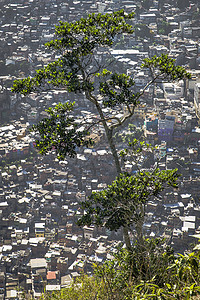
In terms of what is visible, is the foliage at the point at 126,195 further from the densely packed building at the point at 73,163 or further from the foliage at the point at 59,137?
the densely packed building at the point at 73,163

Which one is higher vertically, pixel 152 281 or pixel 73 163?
pixel 152 281

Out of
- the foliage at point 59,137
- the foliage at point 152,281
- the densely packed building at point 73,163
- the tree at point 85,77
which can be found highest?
the tree at point 85,77

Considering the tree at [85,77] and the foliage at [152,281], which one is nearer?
the foliage at [152,281]

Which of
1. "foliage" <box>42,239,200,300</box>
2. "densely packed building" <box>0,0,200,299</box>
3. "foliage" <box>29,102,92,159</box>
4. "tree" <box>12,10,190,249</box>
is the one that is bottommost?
"densely packed building" <box>0,0,200,299</box>

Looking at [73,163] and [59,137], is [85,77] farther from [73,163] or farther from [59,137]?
[73,163]

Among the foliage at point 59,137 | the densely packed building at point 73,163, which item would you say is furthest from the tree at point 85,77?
the densely packed building at point 73,163

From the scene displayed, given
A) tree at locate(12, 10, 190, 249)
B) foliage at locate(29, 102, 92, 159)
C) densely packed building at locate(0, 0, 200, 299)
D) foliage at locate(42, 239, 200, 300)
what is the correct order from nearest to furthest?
foliage at locate(42, 239, 200, 300), foliage at locate(29, 102, 92, 159), tree at locate(12, 10, 190, 249), densely packed building at locate(0, 0, 200, 299)

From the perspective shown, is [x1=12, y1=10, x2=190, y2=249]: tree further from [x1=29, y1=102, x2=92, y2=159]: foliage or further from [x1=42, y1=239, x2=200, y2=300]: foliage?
[x1=42, y1=239, x2=200, y2=300]: foliage

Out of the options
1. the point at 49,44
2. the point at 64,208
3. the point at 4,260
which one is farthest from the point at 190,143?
the point at 49,44

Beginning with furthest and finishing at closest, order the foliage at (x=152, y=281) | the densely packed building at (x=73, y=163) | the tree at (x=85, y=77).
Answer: the densely packed building at (x=73, y=163)
the tree at (x=85, y=77)
the foliage at (x=152, y=281)

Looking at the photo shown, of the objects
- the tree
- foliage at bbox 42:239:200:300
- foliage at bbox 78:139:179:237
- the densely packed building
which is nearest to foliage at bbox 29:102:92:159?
the tree

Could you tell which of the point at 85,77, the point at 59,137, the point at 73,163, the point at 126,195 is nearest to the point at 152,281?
the point at 126,195
